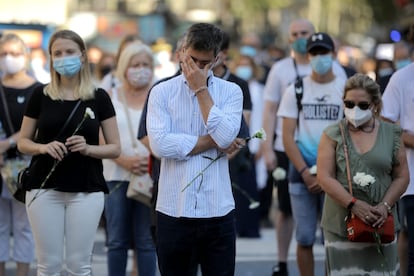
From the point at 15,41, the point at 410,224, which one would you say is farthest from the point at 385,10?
the point at 410,224

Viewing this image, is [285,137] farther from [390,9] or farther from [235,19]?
[235,19]

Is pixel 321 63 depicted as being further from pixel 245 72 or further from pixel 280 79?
pixel 245 72

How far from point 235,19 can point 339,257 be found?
51906mm

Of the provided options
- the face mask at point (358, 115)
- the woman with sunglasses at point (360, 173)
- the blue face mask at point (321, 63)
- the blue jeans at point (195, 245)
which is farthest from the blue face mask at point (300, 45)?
the blue jeans at point (195, 245)

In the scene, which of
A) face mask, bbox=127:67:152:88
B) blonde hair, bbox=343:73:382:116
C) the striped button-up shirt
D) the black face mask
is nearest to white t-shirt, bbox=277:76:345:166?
face mask, bbox=127:67:152:88

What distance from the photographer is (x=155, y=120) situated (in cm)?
638

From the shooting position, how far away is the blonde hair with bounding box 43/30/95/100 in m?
7.41

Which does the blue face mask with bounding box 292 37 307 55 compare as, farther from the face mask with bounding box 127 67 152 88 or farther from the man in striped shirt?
the man in striped shirt

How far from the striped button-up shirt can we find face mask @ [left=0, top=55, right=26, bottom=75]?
9.38 feet

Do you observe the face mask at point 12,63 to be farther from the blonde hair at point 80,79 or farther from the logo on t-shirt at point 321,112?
the logo on t-shirt at point 321,112

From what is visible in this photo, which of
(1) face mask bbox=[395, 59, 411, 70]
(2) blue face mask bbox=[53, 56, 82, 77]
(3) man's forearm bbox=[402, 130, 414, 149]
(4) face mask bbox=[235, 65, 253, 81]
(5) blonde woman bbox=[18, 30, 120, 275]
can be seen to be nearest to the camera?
(5) blonde woman bbox=[18, 30, 120, 275]

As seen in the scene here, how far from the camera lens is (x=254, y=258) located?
11594 mm

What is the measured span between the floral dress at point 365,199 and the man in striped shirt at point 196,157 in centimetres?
112

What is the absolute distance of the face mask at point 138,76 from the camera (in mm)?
8836
